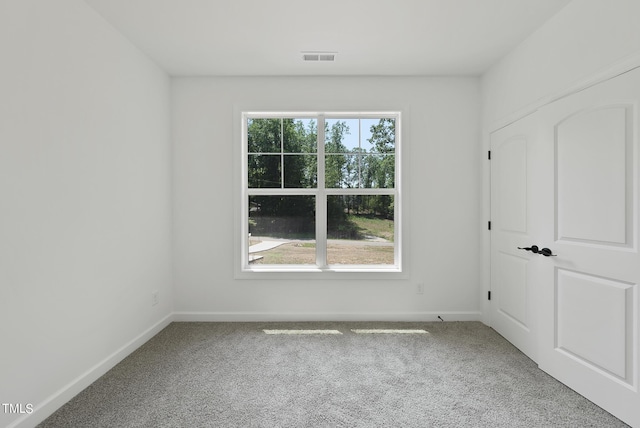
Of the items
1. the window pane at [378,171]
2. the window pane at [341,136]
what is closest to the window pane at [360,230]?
the window pane at [378,171]

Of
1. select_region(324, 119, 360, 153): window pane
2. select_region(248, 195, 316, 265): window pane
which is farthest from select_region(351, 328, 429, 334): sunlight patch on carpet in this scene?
select_region(324, 119, 360, 153): window pane

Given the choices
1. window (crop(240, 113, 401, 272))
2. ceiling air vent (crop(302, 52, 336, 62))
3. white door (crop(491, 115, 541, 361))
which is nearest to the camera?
white door (crop(491, 115, 541, 361))

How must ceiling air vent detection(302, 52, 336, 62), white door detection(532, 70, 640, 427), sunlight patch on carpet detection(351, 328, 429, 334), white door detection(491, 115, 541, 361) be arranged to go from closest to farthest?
white door detection(532, 70, 640, 427), white door detection(491, 115, 541, 361), ceiling air vent detection(302, 52, 336, 62), sunlight patch on carpet detection(351, 328, 429, 334)

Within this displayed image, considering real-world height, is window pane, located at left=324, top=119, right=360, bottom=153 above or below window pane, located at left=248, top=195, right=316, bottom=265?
above

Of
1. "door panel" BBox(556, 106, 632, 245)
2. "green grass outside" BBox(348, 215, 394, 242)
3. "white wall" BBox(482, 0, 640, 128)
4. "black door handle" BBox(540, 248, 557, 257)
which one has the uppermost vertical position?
"white wall" BBox(482, 0, 640, 128)

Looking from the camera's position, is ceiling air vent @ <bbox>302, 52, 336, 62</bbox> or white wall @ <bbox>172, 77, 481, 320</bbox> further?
white wall @ <bbox>172, 77, 481, 320</bbox>

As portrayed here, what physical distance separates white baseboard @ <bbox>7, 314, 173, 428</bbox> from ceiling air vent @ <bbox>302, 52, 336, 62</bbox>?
3003 millimetres

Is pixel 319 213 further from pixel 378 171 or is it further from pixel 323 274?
pixel 378 171

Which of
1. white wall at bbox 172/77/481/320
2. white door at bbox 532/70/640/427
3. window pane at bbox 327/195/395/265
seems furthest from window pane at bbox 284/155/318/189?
white door at bbox 532/70/640/427

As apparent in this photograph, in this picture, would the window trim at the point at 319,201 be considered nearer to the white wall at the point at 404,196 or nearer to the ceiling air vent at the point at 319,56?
the white wall at the point at 404,196

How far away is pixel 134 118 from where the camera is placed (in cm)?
285

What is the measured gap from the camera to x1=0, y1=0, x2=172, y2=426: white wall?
1.73 metres

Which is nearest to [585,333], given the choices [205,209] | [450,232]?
[450,232]

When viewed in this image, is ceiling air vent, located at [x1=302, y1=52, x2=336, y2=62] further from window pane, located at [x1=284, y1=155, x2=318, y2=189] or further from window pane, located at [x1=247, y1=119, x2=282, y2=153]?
window pane, located at [x1=284, y1=155, x2=318, y2=189]
